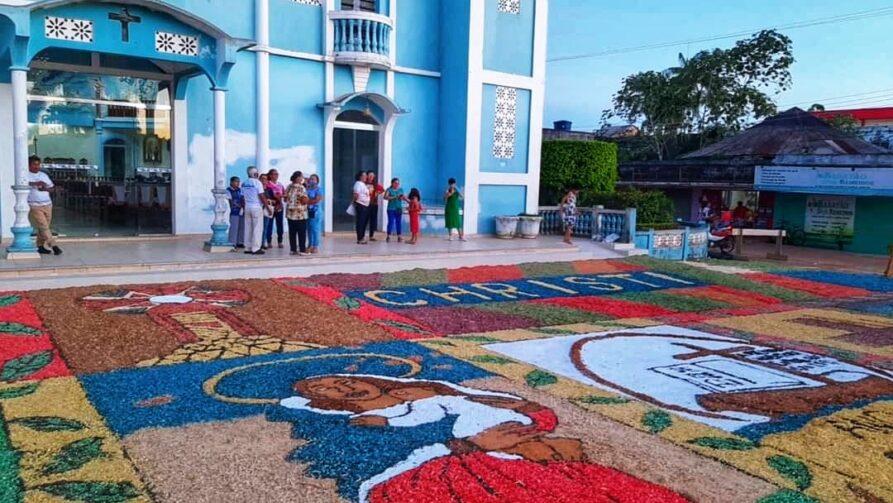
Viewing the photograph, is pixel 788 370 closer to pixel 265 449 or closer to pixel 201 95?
pixel 265 449

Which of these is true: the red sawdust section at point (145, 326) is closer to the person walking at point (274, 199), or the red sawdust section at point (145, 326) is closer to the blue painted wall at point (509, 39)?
the person walking at point (274, 199)

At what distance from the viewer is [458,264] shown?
512 inches

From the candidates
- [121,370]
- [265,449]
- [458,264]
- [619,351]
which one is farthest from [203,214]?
[265,449]

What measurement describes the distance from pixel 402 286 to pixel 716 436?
6489 millimetres

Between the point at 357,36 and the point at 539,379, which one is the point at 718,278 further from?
the point at 357,36

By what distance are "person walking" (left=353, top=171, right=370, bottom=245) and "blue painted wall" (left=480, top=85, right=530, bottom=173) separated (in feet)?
13.1

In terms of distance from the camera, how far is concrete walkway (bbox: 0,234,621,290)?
9.36m

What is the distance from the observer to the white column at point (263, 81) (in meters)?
13.8

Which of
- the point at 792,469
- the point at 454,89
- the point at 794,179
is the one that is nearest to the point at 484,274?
the point at 454,89

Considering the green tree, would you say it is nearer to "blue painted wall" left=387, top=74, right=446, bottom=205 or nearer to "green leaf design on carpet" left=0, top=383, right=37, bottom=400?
"blue painted wall" left=387, top=74, right=446, bottom=205

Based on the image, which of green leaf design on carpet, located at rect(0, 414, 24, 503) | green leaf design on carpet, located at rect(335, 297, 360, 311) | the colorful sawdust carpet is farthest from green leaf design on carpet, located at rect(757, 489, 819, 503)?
green leaf design on carpet, located at rect(335, 297, 360, 311)

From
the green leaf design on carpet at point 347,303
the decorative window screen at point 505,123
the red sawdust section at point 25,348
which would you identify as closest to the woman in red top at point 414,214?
the decorative window screen at point 505,123

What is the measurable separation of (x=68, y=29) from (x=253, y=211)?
3.79 m

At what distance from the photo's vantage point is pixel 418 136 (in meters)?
16.7
